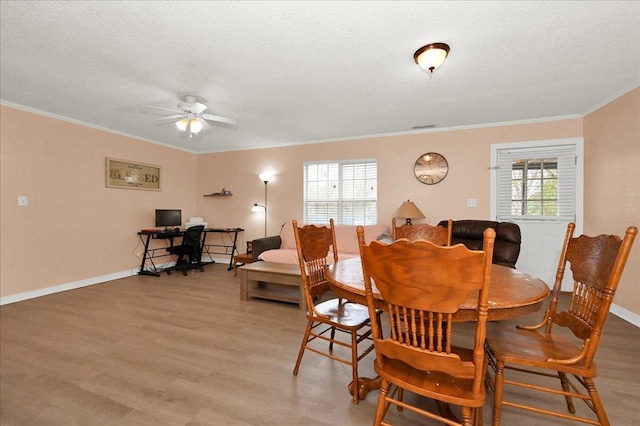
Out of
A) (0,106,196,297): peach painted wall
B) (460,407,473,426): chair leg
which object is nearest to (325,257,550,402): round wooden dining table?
(460,407,473,426): chair leg

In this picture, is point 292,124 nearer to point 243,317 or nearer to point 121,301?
point 243,317

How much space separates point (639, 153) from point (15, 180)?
703cm

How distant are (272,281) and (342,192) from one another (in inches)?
90.6

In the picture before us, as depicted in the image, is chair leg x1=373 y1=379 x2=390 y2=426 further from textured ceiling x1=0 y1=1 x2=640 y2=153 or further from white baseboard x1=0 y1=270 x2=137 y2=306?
white baseboard x1=0 y1=270 x2=137 y2=306

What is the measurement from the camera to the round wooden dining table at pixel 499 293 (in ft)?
3.83

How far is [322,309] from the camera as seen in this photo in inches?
78.5

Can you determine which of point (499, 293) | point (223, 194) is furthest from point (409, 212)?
point (223, 194)

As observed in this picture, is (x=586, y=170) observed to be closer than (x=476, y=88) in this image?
No

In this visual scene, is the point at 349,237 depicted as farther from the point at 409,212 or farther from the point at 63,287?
the point at 63,287

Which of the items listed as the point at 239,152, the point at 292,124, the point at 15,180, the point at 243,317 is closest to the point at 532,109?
the point at 292,124

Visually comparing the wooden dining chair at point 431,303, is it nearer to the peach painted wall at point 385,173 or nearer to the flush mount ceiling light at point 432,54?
the flush mount ceiling light at point 432,54

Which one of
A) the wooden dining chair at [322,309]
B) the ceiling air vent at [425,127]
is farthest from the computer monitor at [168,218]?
the ceiling air vent at [425,127]

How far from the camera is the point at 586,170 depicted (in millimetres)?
3701

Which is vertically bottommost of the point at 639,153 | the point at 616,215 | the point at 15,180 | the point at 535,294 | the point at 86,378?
the point at 86,378
